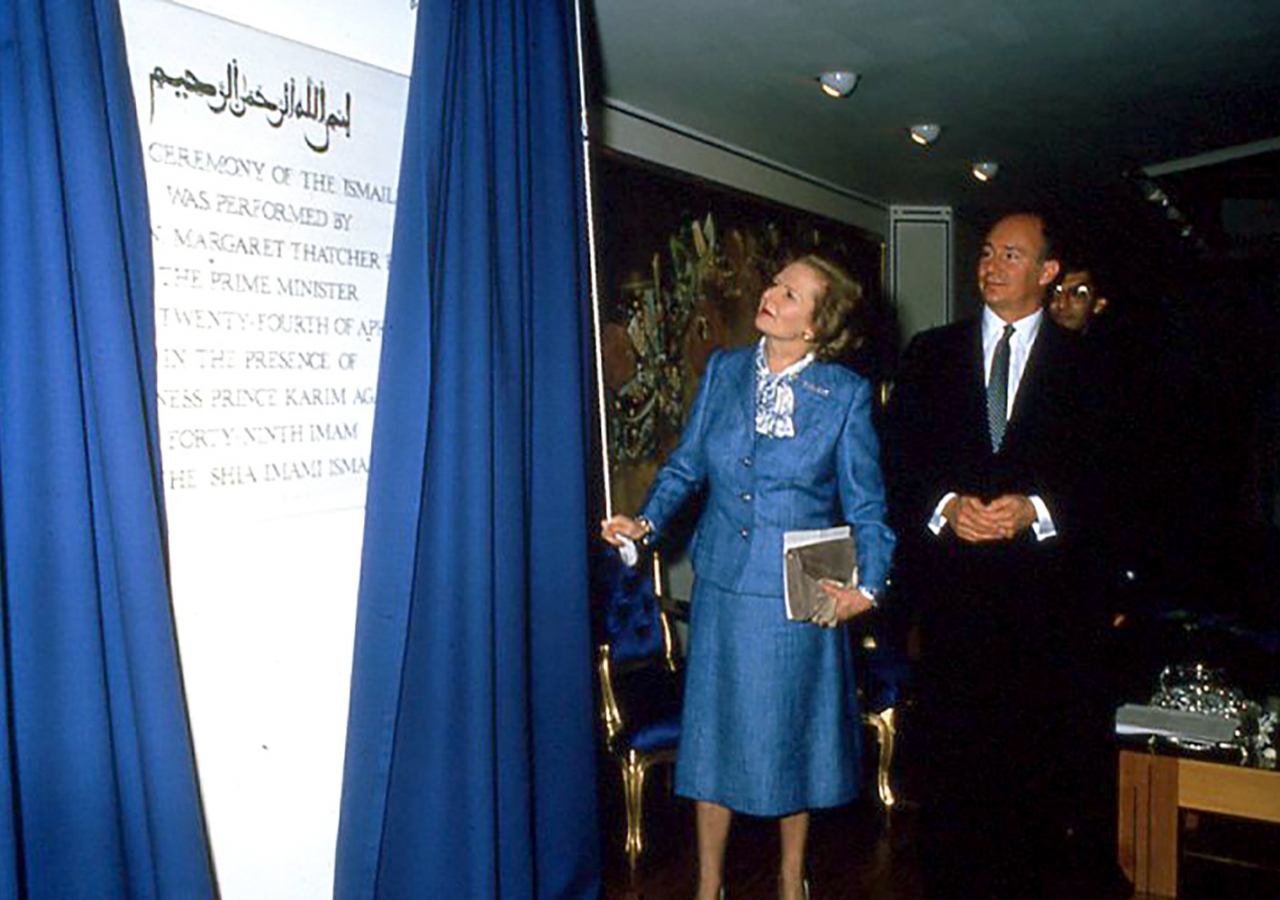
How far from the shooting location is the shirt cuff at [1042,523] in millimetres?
2270

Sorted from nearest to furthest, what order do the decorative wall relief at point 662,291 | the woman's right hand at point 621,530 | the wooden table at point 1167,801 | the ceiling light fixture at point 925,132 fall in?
the woman's right hand at point 621,530, the wooden table at point 1167,801, the decorative wall relief at point 662,291, the ceiling light fixture at point 925,132

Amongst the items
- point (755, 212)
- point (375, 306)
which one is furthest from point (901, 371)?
point (755, 212)

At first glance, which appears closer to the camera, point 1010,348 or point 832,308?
point 832,308

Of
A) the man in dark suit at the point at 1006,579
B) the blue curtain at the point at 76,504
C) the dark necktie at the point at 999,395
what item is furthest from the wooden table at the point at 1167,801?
the blue curtain at the point at 76,504

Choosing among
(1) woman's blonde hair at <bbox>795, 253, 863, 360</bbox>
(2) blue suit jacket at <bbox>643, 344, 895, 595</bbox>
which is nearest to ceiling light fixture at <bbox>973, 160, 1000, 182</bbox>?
(1) woman's blonde hair at <bbox>795, 253, 863, 360</bbox>

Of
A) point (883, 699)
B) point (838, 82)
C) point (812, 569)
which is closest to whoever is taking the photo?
point (812, 569)

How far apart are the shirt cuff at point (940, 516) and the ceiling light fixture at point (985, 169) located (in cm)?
324

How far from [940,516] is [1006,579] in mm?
205

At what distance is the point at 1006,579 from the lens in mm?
2307

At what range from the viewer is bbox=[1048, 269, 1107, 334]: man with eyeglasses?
11.7ft

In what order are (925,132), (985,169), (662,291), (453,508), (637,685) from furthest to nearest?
(985,169) < (925,132) < (662,291) < (637,685) < (453,508)

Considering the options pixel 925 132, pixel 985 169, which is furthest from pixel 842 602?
pixel 985 169

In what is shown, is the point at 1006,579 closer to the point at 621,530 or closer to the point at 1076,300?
the point at 621,530

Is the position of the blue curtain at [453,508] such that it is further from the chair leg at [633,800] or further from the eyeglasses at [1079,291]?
the eyeglasses at [1079,291]
